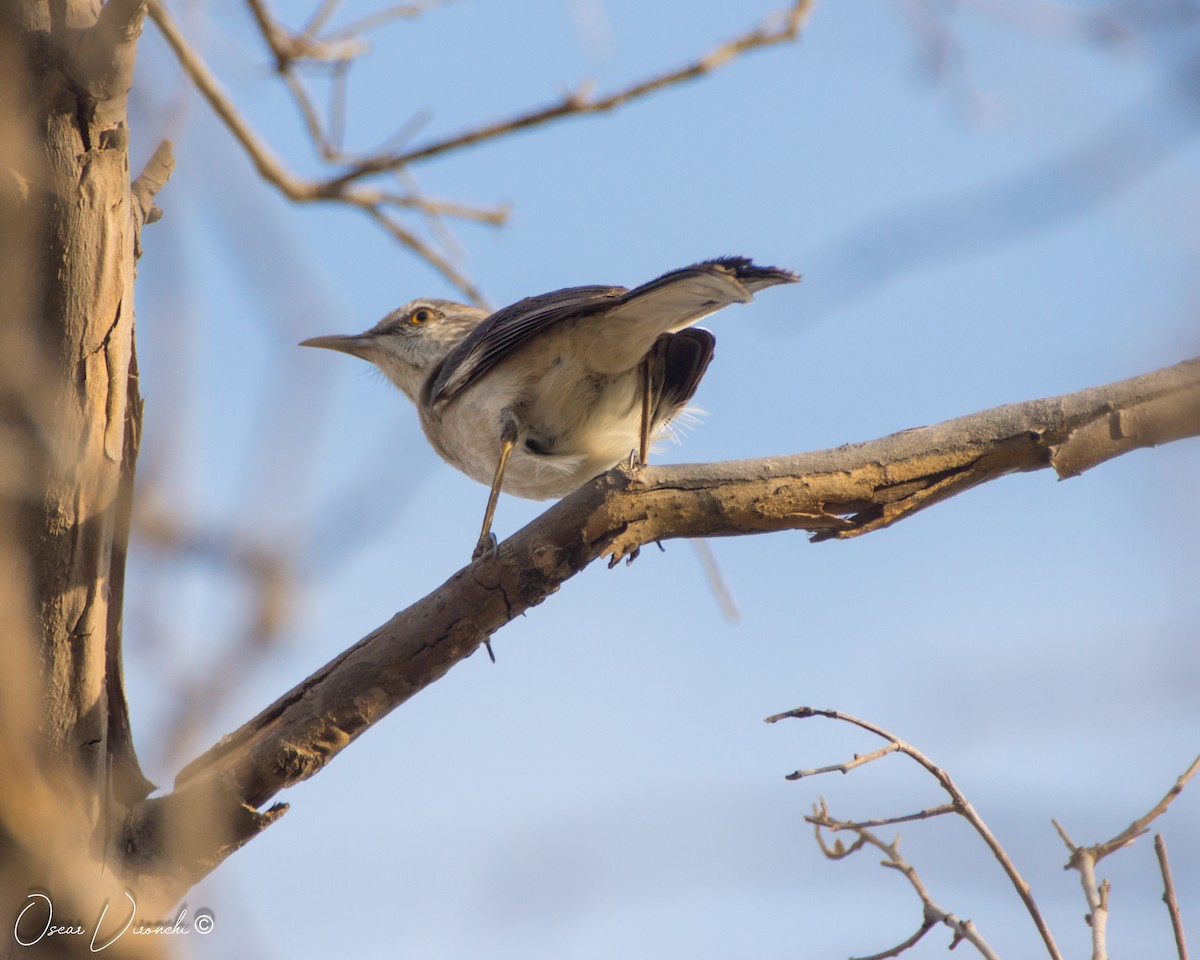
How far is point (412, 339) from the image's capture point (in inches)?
267

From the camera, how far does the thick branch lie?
345 cm

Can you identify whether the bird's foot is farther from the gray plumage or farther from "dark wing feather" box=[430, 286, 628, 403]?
"dark wing feather" box=[430, 286, 628, 403]

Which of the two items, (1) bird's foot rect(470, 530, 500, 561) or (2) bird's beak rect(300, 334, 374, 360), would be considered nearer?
(1) bird's foot rect(470, 530, 500, 561)

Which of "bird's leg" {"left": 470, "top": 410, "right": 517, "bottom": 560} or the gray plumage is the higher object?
the gray plumage

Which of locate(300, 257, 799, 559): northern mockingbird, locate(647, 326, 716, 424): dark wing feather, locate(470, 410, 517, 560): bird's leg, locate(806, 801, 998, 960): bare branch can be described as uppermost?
locate(647, 326, 716, 424): dark wing feather

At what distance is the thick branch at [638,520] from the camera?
11.3ft

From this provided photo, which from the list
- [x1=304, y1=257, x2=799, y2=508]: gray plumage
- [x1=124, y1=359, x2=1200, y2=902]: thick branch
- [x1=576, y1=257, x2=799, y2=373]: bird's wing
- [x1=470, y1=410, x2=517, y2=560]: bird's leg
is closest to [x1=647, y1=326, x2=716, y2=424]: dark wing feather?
[x1=304, y1=257, x2=799, y2=508]: gray plumage

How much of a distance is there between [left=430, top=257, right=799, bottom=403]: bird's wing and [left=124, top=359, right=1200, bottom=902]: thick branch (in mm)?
744

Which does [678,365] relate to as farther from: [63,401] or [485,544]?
[63,401]

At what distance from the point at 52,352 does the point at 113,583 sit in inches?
30.6

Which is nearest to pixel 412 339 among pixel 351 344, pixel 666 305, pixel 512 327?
pixel 351 344

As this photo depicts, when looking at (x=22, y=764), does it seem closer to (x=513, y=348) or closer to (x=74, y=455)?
(x=74, y=455)

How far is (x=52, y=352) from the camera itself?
9.33ft

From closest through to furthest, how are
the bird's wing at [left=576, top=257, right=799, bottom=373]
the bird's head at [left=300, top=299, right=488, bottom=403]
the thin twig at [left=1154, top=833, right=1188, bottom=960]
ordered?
the thin twig at [left=1154, top=833, right=1188, bottom=960], the bird's wing at [left=576, top=257, right=799, bottom=373], the bird's head at [left=300, top=299, right=488, bottom=403]
